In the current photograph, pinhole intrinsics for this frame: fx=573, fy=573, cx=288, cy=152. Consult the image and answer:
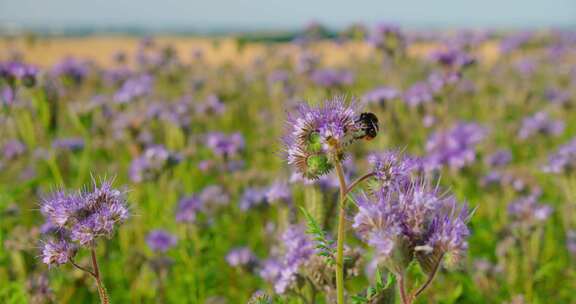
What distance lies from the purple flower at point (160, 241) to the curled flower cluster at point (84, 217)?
2.70 m

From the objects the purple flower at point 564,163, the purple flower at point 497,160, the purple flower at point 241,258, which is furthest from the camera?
the purple flower at point 497,160

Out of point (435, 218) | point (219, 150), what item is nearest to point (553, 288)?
point (219, 150)

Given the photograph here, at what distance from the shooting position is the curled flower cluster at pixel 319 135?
1864 millimetres

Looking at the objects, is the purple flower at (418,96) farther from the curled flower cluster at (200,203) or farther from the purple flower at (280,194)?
the purple flower at (280,194)

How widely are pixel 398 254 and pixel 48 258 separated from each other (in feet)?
3.89

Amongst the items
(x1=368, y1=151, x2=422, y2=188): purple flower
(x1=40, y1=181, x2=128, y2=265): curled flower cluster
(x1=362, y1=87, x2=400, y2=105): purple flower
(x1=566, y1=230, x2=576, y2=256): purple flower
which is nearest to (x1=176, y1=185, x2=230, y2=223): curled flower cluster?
(x1=362, y1=87, x2=400, y2=105): purple flower

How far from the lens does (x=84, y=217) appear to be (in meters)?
2.02

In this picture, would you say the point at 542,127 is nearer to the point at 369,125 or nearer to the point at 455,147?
the point at 455,147

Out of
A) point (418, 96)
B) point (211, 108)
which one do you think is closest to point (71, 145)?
point (211, 108)

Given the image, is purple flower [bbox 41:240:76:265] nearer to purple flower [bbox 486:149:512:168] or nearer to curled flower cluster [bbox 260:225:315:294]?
curled flower cluster [bbox 260:225:315:294]

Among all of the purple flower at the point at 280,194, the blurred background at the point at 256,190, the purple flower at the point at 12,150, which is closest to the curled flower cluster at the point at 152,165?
the blurred background at the point at 256,190

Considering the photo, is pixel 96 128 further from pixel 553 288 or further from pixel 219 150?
pixel 553 288

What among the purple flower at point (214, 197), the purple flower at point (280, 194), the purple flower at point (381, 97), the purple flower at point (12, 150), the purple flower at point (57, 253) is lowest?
the purple flower at point (57, 253)

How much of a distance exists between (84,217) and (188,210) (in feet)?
8.54
